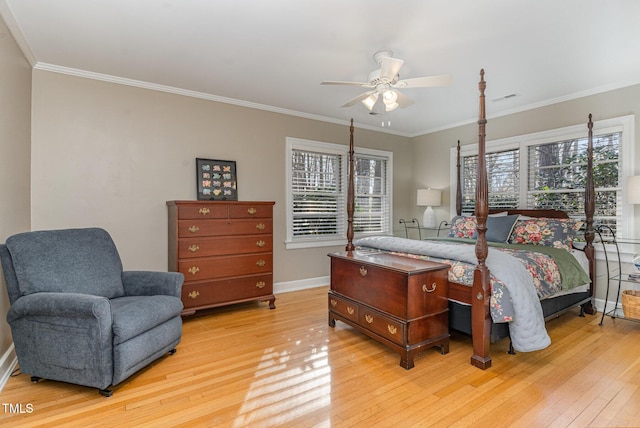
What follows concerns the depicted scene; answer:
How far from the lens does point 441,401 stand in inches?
78.0

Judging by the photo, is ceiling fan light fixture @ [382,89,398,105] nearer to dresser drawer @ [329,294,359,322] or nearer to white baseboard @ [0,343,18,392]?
dresser drawer @ [329,294,359,322]

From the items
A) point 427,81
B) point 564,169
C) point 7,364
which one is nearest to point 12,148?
point 7,364

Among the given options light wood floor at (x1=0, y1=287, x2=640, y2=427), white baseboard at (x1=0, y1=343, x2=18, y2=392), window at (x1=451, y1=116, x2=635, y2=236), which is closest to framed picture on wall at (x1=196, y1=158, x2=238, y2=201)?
light wood floor at (x1=0, y1=287, x2=640, y2=427)

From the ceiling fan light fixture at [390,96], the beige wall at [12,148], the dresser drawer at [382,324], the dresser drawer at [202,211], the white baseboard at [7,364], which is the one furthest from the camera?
the dresser drawer at [202,211]

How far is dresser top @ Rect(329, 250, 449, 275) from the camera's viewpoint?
8.10 ft

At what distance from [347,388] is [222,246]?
6.70 feet

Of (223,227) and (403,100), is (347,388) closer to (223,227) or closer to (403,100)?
(223,227)

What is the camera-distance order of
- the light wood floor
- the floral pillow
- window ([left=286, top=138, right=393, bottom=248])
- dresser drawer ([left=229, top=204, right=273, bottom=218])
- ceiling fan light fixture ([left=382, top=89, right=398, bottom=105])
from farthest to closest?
window ([left=286, top=138, right=393, bottom=248]) → dresser drawer ([left=229, top=204, right=273, bottom=218]) → the floral pillow → ceiling fan light fixture ([left=382, top=89, right=398, bottom=105]) → the light wood floor

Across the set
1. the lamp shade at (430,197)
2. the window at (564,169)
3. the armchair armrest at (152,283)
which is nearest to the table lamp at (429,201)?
the lamp shade at (430,197)

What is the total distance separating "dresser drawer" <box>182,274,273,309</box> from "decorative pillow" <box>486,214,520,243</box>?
2713 mm

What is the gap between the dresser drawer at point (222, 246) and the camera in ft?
11.0

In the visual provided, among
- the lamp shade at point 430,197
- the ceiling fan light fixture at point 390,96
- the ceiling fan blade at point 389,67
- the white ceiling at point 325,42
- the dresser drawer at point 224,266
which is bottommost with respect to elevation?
the dresser drawer at point 224,266

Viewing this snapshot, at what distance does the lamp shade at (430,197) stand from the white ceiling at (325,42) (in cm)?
172

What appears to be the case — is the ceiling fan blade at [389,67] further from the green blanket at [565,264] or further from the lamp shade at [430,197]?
the lamp shade at [430,197]
